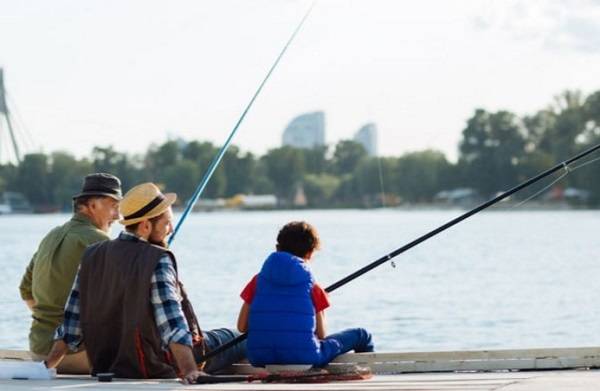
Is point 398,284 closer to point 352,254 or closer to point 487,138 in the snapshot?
point 352,254

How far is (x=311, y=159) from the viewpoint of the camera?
294ft

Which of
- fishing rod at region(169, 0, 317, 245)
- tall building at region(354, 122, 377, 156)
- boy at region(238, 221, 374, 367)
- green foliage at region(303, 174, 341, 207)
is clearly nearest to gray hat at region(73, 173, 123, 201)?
boy at region(238, 221, 374, 367)

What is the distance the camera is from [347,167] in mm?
71875

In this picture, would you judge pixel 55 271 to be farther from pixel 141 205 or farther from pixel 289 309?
pixel 289 309

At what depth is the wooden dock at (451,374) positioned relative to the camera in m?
4.24

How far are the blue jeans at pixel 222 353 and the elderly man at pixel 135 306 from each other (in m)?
0.15

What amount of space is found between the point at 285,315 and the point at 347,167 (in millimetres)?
67190

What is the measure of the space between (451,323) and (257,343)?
11248mm

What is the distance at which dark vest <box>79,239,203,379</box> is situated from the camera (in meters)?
4.51

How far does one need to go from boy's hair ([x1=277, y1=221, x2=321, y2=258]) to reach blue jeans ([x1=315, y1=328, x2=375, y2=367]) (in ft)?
1.04

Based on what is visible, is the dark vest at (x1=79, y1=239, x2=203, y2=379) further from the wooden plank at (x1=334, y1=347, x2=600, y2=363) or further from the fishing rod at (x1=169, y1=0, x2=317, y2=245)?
the fishing rod at (x1=169, y1=0, x2=317, y2=245)

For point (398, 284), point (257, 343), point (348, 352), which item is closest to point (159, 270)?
point (257, 343)

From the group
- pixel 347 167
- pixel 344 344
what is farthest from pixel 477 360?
pixel 347 167

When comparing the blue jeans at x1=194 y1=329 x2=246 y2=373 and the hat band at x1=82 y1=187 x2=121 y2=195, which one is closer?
the blue jeans at x1=194 y1=329 x2=246 y2=373
